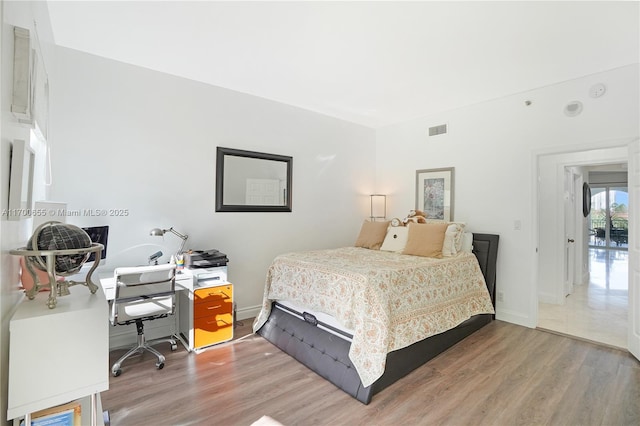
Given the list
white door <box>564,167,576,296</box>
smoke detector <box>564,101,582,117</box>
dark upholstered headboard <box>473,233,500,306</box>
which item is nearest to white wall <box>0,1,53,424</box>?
dark upholstered headboard <box>473,233,500,306</box>

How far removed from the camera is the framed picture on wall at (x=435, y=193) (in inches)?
176

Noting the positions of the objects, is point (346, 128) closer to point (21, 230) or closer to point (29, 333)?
point (21, 230)

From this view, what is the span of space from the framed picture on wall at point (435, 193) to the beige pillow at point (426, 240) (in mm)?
814

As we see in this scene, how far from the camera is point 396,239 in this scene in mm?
4070

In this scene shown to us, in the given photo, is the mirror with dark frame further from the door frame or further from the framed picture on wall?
the door frame

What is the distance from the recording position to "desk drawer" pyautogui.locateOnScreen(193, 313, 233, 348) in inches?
117

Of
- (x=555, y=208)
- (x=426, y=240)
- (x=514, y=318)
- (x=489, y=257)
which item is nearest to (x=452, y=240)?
(x=426, y=240)

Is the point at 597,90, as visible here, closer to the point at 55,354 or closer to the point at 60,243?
the point at 60,243

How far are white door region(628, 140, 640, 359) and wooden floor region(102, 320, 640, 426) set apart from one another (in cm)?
22

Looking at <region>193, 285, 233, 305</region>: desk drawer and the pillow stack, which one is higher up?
the pillow stack

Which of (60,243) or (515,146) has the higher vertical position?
(515,146)

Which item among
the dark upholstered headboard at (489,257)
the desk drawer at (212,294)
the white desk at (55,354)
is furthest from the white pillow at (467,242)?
the white desk at (55,354)

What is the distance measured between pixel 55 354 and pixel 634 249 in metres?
4.33

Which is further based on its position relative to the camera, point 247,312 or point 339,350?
point 247,312
